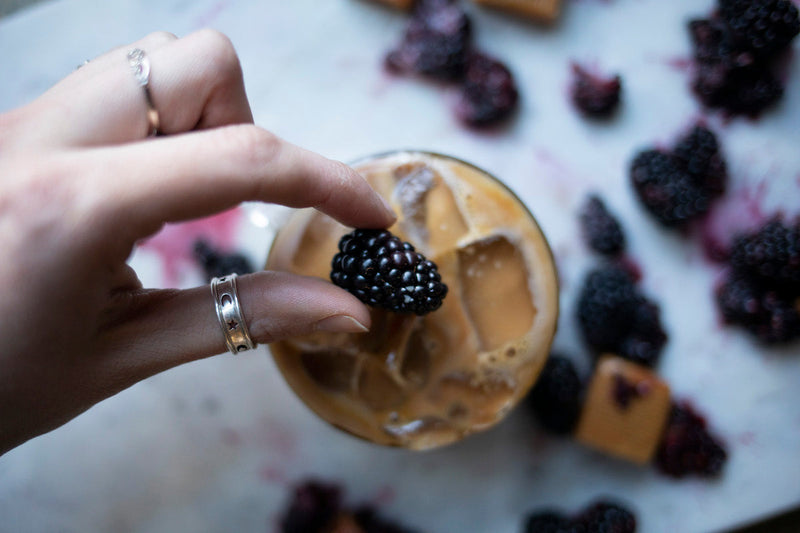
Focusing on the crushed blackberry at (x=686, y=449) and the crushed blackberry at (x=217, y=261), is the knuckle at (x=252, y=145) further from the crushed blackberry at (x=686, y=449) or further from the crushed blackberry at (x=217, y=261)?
the crushed blackberry at (x=686, y=449)

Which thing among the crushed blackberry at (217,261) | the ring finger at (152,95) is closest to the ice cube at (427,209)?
the ring finger at (152,95)

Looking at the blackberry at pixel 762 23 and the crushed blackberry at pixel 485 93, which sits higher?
the blackberry at pixel 762 23

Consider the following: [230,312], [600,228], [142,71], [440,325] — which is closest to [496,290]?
[440,325]

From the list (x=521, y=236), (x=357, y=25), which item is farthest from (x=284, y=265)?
(x=357, y=25)

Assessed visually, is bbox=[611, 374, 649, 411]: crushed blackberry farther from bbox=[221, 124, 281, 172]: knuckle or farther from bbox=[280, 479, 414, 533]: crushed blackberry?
bbox=[221, 124, 281, 172]: knuckle

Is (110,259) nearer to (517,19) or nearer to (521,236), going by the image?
(521,236)
